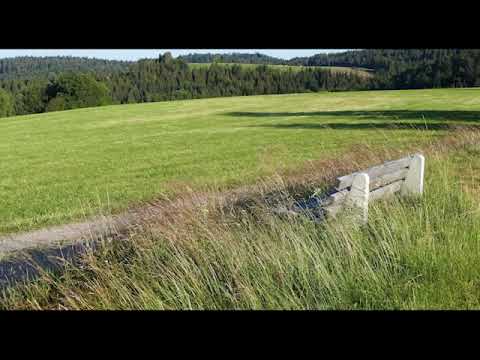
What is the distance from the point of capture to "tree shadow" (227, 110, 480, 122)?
23442 millimetres

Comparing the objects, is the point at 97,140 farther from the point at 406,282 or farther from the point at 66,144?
the point at 406,282

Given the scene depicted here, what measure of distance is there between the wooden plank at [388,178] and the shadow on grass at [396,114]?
1673 cm

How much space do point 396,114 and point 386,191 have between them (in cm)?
2353

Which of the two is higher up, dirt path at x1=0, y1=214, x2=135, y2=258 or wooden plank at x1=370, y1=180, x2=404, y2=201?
wooden plank at x1=370, y1=180, x2=404, y2=201

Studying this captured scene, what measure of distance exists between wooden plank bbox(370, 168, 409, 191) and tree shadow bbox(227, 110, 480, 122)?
1673 cm

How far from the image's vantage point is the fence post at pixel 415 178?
512 centimetres

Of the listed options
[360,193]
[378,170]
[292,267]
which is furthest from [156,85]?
[292,267]

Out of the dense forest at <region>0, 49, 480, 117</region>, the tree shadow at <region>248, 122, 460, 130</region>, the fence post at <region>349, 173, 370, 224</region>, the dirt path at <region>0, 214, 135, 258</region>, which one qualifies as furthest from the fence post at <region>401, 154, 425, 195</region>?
the dense forest at <region>0, 49, 480, 117</region>

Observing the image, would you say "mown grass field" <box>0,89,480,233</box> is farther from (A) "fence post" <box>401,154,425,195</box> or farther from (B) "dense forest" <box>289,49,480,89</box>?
(A) "fence post" <box>401,154,425,195</box>

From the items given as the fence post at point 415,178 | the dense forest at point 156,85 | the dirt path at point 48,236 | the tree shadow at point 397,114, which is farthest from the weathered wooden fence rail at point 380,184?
the dense forest at point 156,85

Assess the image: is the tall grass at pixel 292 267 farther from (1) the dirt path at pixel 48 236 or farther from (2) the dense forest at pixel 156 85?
(2) the dense forest at pixel 156 85

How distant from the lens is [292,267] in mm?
3283

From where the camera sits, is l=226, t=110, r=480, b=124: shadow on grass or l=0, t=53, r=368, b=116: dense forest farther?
l=0, t=53, r=368, b=116: dense forest
